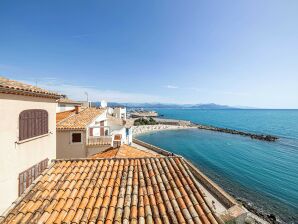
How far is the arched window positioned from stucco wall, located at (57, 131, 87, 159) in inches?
281

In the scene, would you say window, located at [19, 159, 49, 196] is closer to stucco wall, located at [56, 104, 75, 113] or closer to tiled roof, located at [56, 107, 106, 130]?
tiled roof, located at [56, 107, 106, 130]

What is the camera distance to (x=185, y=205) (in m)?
6.09

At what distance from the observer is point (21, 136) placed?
10.4 m

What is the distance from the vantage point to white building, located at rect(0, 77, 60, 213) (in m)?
9.17

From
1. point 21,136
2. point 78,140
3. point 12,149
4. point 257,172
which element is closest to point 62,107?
point 78,140

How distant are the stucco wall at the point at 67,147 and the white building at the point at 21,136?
22.1 feet

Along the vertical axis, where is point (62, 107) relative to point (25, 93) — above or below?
below

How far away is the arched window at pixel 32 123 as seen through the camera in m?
10.5

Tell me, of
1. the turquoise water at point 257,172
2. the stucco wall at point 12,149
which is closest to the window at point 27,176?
the stucco wall at point 12,149

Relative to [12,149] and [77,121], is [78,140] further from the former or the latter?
[12,149]

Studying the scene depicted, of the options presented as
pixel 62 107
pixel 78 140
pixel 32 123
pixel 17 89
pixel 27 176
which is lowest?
pixel 27 176

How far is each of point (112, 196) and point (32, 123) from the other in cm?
810

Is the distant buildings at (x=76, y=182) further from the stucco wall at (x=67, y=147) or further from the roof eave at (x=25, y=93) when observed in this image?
the stucco wall at (x=67, y=147)

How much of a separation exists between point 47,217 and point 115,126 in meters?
28.0
